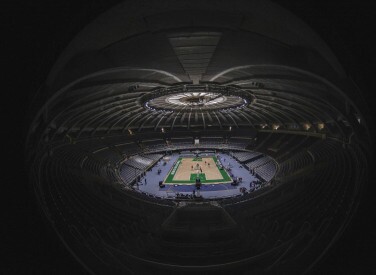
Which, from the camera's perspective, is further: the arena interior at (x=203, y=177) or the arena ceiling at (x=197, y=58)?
the arena interior at (x=203, y=177)

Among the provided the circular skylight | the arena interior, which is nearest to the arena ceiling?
the arena interior

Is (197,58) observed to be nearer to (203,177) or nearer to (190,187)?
(190,187)

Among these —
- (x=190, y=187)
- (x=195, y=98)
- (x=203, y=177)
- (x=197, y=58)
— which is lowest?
(x=190, y=187)

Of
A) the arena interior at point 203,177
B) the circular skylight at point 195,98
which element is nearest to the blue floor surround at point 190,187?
the arena interior at point 203,177

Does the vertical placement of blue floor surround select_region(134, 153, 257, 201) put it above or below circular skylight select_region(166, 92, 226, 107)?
below

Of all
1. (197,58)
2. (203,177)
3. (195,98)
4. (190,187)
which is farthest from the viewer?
(203,177)

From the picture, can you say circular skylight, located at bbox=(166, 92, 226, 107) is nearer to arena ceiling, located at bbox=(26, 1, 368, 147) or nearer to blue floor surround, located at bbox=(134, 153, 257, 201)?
arena ceiling, located at bbox=(26, 1, 368, 147)

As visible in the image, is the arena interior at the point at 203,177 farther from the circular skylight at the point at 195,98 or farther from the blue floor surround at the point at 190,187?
the blue floor surround at the point at 190,187

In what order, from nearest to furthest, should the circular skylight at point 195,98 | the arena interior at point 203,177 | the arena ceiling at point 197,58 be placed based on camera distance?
the arena ceiling at point 197,58
the arena interior at point 203,177
the circular skylight at point 195,98

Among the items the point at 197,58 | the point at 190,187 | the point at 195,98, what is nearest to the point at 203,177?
the point at 190,187
